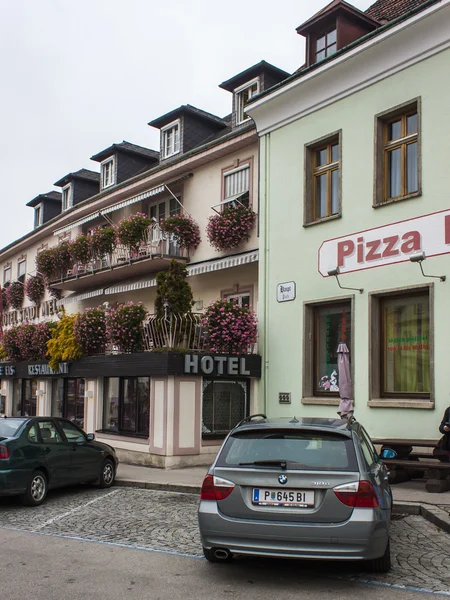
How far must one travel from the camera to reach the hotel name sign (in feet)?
97.9

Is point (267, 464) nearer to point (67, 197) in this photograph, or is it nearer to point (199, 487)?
point (199, 487)

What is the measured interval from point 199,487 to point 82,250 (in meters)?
13.1

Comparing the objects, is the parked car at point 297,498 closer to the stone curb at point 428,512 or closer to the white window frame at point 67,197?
the stone curb at point 428,512

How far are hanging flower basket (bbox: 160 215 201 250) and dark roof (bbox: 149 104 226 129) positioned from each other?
4773 millimetres

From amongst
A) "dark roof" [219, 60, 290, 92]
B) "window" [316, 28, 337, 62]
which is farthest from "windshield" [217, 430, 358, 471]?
"dark roof" [219, 60, 290, 92]

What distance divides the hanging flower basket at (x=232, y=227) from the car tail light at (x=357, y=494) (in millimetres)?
12092

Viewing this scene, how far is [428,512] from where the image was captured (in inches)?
377

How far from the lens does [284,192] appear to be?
16.6m

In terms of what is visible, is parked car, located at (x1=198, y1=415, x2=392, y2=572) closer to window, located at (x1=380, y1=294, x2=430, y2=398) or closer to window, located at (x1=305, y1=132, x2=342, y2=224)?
window, located at (x1=380, y1=294, x2=430, y2=398)

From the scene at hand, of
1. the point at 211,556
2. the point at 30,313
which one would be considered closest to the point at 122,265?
the point at 30,313

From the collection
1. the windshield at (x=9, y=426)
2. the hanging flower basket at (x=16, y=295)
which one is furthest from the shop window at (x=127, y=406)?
the hanging flower basket at (x=16, y=295)

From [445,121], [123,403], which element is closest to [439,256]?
[445,121]

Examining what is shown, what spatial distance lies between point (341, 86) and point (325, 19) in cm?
197

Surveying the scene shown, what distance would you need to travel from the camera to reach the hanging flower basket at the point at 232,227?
17.9m
